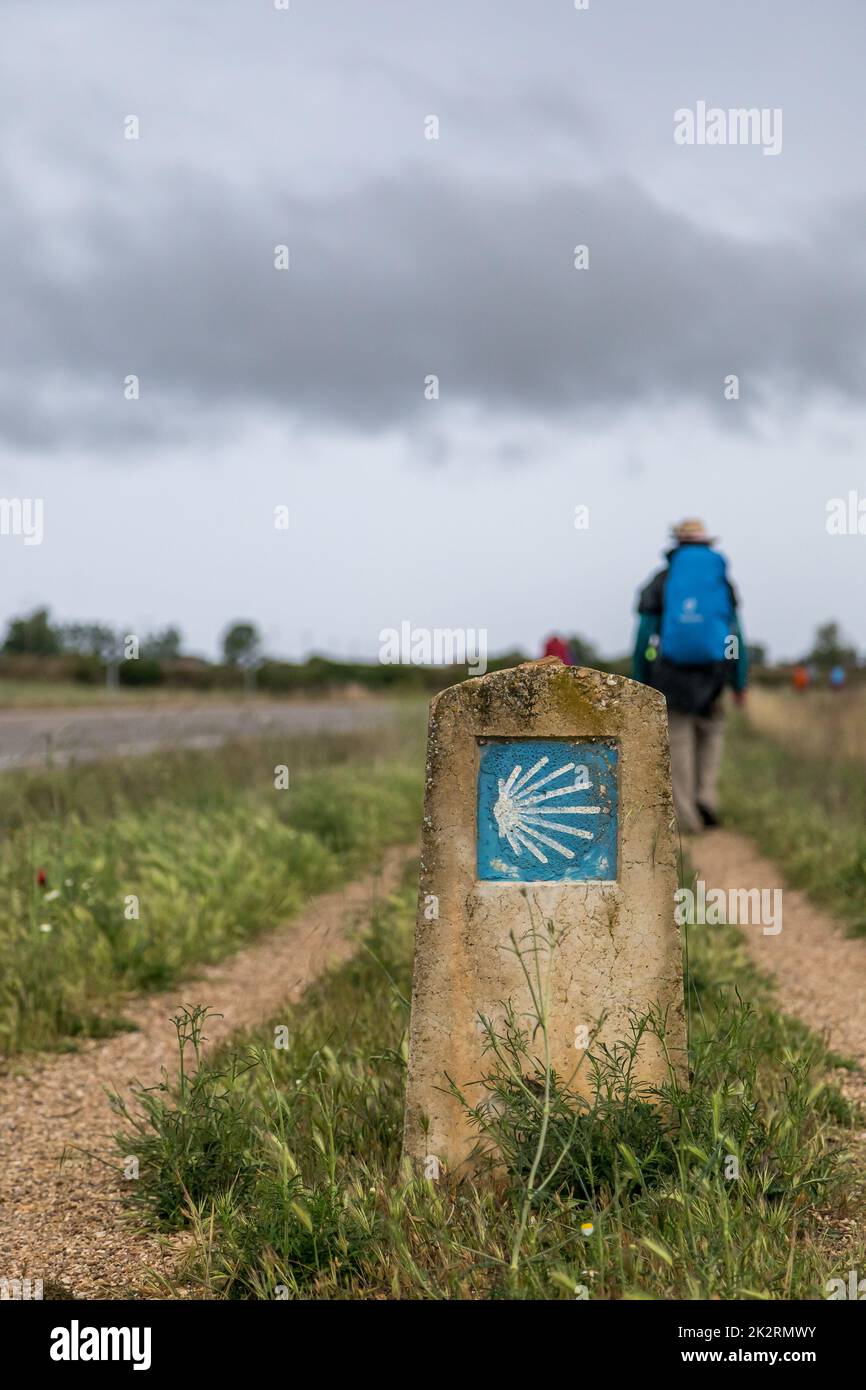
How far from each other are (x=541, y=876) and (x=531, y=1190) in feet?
2.45

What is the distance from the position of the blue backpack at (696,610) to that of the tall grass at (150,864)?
241 centimetres

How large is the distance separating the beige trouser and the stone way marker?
18.8 feet

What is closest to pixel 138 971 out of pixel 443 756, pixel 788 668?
pixel 443 756

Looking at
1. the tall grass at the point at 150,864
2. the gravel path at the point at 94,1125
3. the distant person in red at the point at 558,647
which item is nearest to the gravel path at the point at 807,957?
the gravel path at the point at 94,1125

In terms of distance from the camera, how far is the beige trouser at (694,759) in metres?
8.88

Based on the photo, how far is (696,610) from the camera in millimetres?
8695

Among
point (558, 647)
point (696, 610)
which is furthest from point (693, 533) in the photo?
point (558, 647)

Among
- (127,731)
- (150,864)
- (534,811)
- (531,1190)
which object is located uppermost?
(534,811)

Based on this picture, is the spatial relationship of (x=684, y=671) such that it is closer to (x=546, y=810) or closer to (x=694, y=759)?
(x=694, y=759)

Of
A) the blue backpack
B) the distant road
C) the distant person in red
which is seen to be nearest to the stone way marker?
the distant road

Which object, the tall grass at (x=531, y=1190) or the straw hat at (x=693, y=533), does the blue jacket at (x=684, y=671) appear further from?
the tall grass at (x=531, y=1190)

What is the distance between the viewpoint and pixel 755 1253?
2.54 metres
